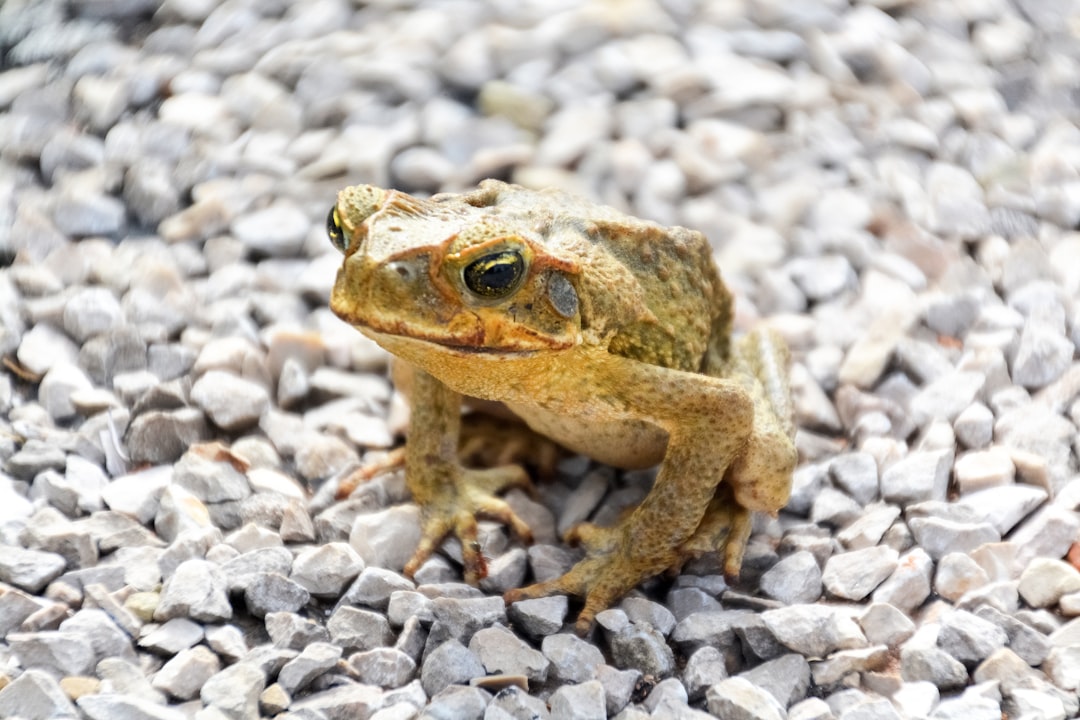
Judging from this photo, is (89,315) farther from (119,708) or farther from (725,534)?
(725,534)

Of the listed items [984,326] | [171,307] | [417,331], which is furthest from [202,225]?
[984,326]

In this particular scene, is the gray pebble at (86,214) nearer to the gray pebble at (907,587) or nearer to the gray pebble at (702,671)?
the gray pebble at (702,671)

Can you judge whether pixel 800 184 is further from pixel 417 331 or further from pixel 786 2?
pixel 417 331

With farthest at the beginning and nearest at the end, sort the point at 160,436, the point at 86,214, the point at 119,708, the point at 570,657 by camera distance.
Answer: the point at 86,214 → the point at 160,436 → the point at 570,657 → the point at 119,708

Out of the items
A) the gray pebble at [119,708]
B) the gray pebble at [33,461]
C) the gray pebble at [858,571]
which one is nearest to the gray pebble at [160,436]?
the gray pebble at [33,461]

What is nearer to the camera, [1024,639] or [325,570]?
[1024,639]

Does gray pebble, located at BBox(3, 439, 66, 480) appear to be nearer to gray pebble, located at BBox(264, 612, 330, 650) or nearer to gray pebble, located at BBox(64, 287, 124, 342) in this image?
gray pebble, located at BBox(64, 287, 124, 342)

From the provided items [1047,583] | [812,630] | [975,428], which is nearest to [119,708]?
[812,630]
